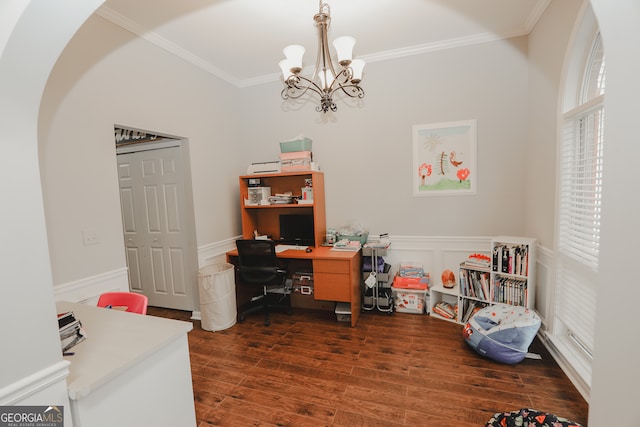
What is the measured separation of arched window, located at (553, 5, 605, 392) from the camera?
1.93m

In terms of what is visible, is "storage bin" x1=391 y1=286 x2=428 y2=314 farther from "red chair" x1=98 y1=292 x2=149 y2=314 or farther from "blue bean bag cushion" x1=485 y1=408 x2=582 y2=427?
"red chair" x1=98 y1=292 x2=149 y2=314

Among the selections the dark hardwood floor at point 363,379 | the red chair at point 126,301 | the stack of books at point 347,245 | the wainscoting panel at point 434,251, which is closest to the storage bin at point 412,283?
the wainscoting panel at point 434,251

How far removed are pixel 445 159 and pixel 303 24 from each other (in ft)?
6.57

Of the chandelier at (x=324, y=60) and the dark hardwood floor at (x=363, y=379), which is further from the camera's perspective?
the chandelier at (x=324, y=60)

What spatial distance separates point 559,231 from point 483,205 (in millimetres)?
853

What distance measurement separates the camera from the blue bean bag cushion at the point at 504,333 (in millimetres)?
2262

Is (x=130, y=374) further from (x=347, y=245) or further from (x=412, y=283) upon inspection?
(x=412, y=283)

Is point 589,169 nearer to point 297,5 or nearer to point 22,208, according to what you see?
point 297,5

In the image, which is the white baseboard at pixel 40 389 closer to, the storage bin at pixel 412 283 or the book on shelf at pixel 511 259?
the storage bin at pixel 412 283

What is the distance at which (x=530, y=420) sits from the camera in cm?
148

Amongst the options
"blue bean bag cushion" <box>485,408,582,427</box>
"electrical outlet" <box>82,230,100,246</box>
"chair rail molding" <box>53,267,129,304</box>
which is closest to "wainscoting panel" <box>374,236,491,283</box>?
"blue bean bag cushion" <box>485,408,582,427</box>

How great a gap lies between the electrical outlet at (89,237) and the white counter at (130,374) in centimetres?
78

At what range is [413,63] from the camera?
3.19 m

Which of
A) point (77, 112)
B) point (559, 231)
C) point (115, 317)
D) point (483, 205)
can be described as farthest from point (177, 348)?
point (483, 205)
